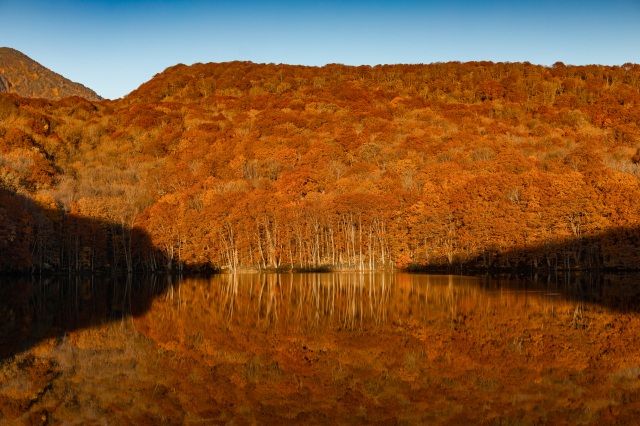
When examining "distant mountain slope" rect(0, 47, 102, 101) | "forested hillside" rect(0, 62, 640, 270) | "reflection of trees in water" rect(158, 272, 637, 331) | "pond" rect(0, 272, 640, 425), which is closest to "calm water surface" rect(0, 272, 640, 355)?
"reflection of trees in water" rect(158, 272, 637, 331)

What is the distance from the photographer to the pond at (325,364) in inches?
453

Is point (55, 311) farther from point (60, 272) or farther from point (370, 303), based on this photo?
point (60, 272)

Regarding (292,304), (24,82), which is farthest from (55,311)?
(24,82)

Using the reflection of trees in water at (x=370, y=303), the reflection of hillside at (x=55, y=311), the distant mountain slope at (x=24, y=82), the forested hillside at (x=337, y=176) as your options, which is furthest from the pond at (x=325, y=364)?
the distant mountain slope at (x=24, y=82)

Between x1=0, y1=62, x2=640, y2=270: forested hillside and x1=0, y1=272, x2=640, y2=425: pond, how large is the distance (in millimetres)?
36419

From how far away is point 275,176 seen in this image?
316ft

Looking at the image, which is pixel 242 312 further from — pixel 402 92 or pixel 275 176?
pixel 402 92

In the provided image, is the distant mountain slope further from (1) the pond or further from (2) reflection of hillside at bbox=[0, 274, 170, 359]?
(1) the pond

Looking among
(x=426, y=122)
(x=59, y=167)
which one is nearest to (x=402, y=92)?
(x=426, y=122)

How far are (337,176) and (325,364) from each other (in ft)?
248

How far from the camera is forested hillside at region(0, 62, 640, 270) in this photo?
62.9m

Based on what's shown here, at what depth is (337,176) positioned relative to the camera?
90625 millimetres

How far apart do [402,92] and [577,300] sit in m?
128

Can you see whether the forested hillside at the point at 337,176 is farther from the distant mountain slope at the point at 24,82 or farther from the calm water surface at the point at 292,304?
the distant mountain slope at the point at 24,82
